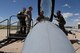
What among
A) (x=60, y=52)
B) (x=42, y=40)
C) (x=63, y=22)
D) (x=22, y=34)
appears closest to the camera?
(x=60, y=52)

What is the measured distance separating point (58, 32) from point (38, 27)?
0.51 metres

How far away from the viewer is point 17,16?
1498 centimetres

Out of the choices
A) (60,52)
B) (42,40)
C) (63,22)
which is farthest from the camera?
(63,22)

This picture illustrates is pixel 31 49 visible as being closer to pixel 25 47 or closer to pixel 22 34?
pixel 25 47

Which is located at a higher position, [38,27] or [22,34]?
[38,27]

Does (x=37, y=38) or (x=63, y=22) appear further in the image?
(x=63, y=22)

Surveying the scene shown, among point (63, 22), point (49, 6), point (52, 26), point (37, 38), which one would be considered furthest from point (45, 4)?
point (63, 22)

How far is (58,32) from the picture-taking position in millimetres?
4652

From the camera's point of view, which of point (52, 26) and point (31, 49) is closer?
point (31, 49)

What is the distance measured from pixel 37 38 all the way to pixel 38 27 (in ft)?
1.79

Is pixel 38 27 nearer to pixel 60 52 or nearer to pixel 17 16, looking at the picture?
pixel 60 52

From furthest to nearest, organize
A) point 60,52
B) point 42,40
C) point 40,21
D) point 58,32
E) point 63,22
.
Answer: point 63,22 < point 40,21 < point 58,32 < point 42,40 < point 60,52

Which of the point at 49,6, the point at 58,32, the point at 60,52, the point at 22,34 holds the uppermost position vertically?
the point at 49,6

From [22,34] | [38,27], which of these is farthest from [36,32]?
[22,34]
